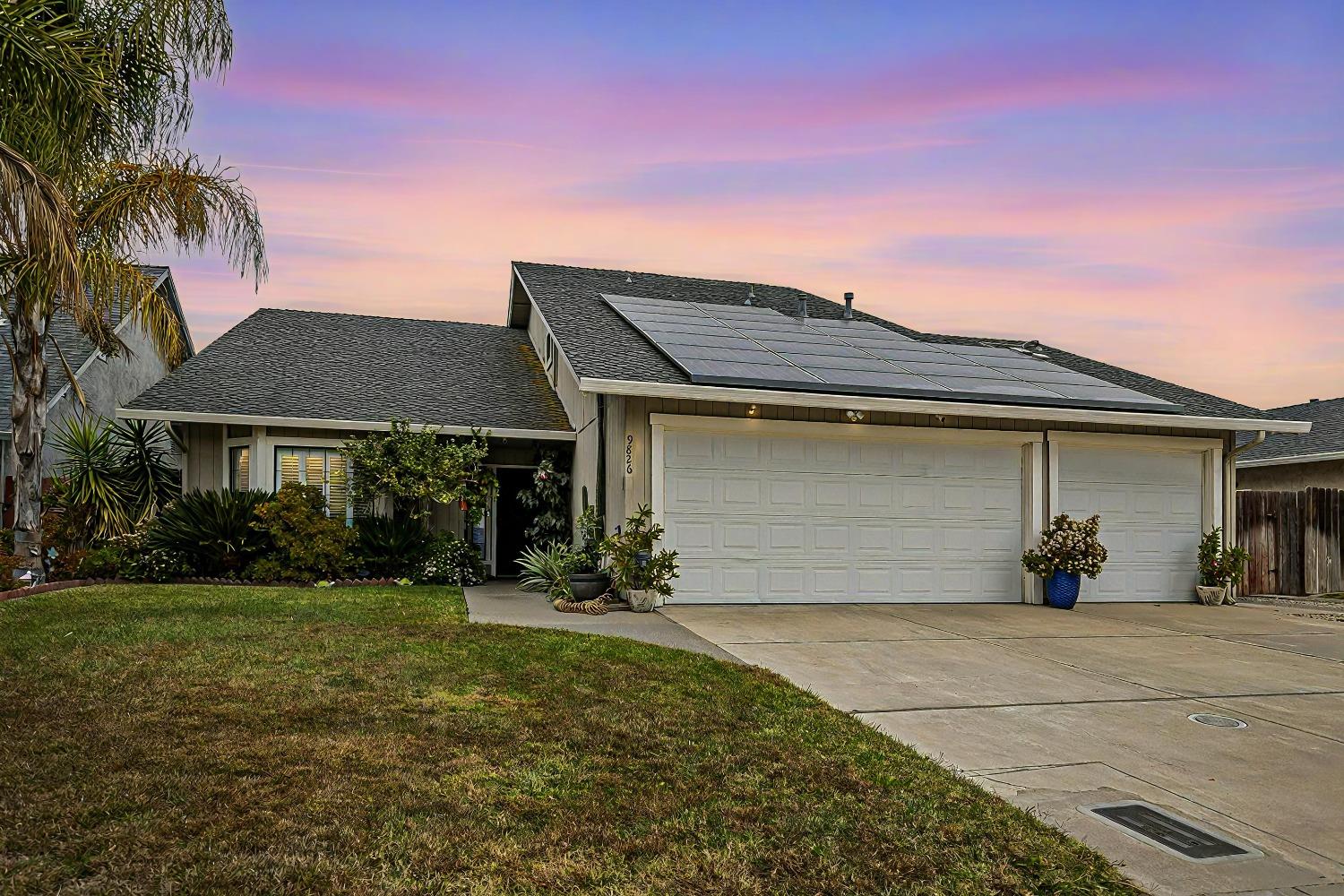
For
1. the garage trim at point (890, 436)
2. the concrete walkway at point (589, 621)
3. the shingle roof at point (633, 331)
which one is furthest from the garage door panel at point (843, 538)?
the shingle roof at point (633, 331)

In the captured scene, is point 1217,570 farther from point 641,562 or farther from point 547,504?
point 547,504

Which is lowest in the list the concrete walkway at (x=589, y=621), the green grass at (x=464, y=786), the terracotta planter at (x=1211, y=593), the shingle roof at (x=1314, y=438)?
the terracotta planter at (x=1211, y=593)

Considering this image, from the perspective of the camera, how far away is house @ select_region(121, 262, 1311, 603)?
11656mm

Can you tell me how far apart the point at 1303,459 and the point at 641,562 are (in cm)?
1548

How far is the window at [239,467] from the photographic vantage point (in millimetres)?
13914

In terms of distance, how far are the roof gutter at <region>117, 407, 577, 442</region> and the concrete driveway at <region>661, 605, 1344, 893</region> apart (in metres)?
4.57

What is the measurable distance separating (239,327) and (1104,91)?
48.5 ft

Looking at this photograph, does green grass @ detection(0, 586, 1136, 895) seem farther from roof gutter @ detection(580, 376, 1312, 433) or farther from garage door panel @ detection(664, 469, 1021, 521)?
garage door panel @ detection(664, 469, 1021, 521)

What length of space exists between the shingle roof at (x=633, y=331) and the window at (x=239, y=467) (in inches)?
196

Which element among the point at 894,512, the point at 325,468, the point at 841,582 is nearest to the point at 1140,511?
the point at 894,512

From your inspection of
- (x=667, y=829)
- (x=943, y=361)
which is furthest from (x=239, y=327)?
(x=667, y=829)

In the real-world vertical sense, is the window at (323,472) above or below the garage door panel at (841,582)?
above

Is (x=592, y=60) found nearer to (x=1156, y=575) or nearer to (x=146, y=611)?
Result: (x=146, y=611)

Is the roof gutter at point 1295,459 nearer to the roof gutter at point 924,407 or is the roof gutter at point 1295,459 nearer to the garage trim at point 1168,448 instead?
the roof gutter at point 924,407
